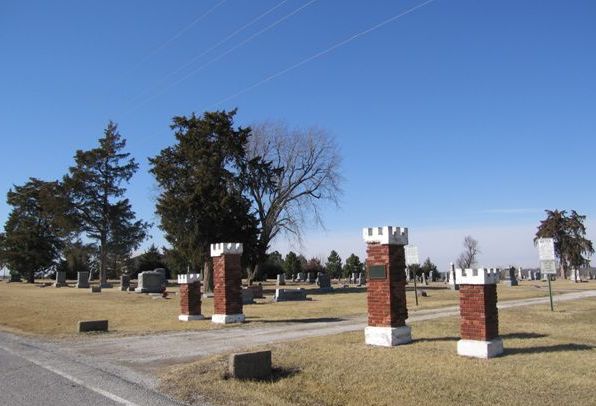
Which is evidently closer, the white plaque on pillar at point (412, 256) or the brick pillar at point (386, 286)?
the brick pillar at point (386, 286)

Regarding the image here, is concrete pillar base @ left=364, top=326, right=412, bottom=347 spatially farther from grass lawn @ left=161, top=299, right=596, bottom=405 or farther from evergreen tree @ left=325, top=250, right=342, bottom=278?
evergreen tree @ left=325, top=250, right=342, bottom=278

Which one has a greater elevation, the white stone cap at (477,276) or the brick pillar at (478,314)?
the white stone cap at (477,276)

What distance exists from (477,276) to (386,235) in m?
2.23

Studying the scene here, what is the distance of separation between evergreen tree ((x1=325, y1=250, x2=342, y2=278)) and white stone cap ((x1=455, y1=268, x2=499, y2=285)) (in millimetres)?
68510

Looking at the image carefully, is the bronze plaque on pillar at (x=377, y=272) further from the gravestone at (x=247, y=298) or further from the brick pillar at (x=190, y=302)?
the gravestone at (x=247, y=298)

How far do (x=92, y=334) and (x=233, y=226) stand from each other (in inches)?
910

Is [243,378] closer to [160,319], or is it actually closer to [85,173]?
[160,319]

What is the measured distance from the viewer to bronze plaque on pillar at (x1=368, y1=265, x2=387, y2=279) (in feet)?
41.2

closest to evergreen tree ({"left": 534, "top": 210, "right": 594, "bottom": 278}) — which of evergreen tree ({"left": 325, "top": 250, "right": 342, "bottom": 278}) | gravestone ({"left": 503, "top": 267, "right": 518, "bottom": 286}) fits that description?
gravestone ({"left": 503, "top": 267, "right": 518, "bottom": 286})

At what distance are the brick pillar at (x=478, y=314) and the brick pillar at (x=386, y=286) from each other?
1594 mm

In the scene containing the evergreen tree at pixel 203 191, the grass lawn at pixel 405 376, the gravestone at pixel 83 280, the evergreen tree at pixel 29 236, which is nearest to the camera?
the grass lawn at pixel 405 376

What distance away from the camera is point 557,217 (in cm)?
6088

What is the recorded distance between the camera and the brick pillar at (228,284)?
59.3ft

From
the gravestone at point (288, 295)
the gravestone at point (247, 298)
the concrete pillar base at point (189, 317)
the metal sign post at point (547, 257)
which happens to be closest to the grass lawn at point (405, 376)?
the concrete pillar base at point (189, 317)
